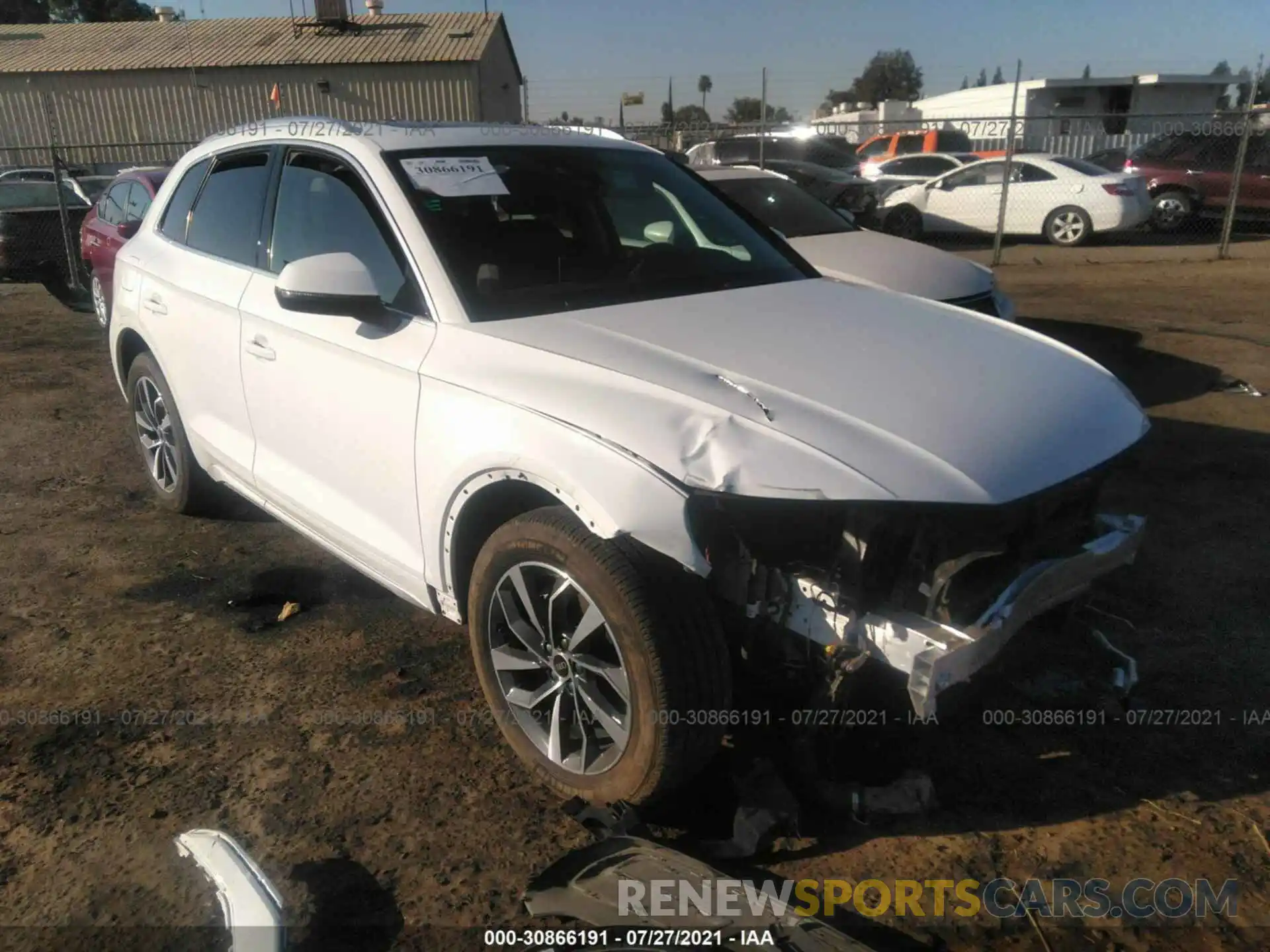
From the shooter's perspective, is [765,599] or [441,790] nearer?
[765,599]

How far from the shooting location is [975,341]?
302 centimetres

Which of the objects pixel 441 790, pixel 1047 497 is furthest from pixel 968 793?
pixel 441 790

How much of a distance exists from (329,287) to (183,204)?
6.95ft

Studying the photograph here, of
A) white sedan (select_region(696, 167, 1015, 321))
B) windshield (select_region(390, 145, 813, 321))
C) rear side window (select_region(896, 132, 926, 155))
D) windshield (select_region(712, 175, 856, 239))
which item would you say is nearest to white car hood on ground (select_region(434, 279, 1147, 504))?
windshield (select_region(390, 145, 813, 321))

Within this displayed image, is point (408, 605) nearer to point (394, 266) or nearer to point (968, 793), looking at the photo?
point (394, 266)

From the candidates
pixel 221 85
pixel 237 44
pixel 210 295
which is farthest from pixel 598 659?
pixel 237 44

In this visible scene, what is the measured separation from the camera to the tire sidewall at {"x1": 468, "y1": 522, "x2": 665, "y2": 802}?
236cm

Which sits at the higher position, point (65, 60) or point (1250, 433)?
point (65, 60)

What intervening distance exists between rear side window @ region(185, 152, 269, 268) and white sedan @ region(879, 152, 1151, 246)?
42.4ft

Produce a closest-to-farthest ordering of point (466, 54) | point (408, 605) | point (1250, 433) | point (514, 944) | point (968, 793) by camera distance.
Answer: point (514, 944), point (968, 793), point (408, 605), point (1250, 433), point (466, 54)

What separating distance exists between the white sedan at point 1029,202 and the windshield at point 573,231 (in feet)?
40.3

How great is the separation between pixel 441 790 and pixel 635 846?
70cm

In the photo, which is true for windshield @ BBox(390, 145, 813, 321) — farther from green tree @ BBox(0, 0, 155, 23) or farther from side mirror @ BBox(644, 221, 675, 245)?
green tree @ BBox(0, 0, 155, 23)

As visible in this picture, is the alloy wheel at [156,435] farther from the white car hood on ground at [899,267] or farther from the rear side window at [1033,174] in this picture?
the rear side window at [1033,174]
